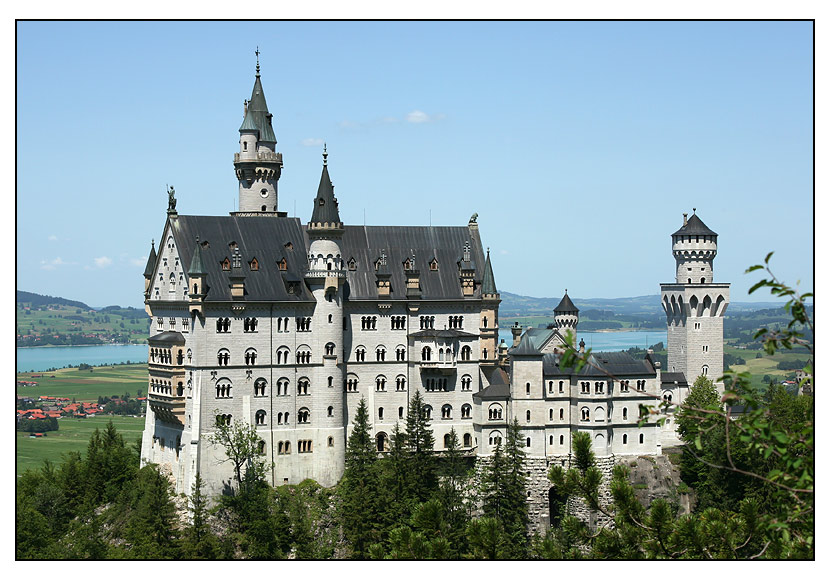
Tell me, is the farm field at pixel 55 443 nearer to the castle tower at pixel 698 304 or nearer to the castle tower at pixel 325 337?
the castle tower at pixel 325 337

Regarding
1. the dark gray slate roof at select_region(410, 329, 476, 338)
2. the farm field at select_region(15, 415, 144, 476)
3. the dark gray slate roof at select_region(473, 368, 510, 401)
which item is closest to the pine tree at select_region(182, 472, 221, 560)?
the dark gray slate roof at select_region(410, 329, 476, 338)

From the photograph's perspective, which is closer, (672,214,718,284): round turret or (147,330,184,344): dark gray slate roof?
(147,330,184,344): dark gray slate roof

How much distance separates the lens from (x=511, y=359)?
10194 centimetres

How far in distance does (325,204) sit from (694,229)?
120 ft

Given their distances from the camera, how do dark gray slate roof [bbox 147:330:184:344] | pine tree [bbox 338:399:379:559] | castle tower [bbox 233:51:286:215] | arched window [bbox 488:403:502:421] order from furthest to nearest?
castle tower [bbox 233:51:286:215]
arched window [bbox 488:403:502:421]
dark gray slate roof [bbox 147:330:184:344]
pine tree [bbox 338:399:379:559]

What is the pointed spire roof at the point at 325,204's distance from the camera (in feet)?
324

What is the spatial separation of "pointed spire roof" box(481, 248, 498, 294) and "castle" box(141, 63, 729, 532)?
0.13 m

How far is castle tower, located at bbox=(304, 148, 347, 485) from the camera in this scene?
98.3 meters

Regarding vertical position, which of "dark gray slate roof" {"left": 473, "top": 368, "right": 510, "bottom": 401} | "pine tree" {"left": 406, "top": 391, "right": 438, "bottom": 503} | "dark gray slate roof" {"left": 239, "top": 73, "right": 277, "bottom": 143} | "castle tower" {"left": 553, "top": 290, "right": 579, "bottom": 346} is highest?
"dark gray slate roof" {"left": 239, "top": 73, "right": 277, "bottom": 143}

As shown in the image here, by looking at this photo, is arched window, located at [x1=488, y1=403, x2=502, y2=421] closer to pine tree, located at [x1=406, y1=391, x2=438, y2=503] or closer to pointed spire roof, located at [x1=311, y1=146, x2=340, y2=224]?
pine tree, located at [x1=406, y1=391, x2=438, y2=503]

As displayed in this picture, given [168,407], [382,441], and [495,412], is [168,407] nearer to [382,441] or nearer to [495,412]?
[382,441]
